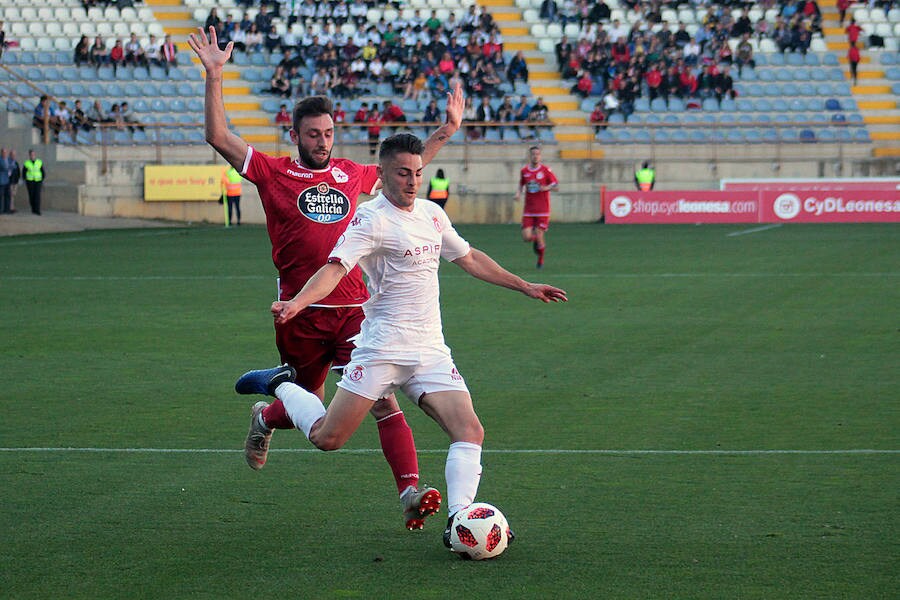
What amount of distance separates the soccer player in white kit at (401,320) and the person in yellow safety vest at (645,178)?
32656 millimetres

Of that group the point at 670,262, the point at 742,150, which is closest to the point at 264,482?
the point at 670,262

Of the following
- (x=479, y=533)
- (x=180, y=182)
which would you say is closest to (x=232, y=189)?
(x=180, y=182)

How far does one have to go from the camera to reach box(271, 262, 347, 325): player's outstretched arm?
573 centimetres

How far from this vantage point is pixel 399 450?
646cm

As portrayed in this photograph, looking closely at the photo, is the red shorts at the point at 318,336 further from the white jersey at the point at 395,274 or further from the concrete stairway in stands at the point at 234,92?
the concrete stairway in stands at the point at 234,92

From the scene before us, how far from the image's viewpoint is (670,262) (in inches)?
916

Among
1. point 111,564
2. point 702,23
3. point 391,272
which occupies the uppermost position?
point 702,23

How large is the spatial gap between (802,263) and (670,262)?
7.01 feet

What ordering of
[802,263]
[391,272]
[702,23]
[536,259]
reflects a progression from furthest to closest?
[702,23] → [536,259] → [802,263] → [391,272]

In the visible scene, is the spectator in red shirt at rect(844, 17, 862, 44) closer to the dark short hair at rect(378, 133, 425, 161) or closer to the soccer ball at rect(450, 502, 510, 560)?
the dark short hair at rect(378, 133, 425, 161)

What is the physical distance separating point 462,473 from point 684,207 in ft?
104

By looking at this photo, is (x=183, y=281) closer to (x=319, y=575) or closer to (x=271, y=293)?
(x=271, y=293)

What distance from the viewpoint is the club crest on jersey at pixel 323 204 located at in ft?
23.2

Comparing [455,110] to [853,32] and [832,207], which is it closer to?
[832,207]
